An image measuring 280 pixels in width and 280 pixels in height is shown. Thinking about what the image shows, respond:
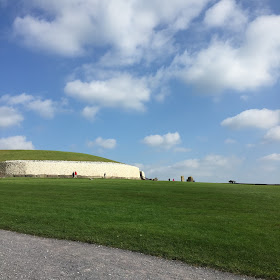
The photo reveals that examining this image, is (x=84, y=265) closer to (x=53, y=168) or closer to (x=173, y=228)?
(x=173, y=228)

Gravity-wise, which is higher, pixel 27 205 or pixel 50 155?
pixel 50 155

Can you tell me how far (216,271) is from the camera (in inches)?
322

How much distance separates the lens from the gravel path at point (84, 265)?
7375mm

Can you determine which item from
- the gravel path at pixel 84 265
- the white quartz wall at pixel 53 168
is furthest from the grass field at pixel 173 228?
the white quartz wall at pixel 53 168

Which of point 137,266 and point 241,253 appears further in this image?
point 241,253

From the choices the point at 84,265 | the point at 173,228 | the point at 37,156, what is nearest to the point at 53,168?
the point at 37,156

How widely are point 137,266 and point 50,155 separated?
74.8 meters

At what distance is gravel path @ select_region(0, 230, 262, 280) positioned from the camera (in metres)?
7.38

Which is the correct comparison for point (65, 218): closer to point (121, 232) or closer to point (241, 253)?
point (121, 232)

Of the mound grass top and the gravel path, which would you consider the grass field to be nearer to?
the gravel path

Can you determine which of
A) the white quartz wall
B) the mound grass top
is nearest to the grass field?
the white quartz wall

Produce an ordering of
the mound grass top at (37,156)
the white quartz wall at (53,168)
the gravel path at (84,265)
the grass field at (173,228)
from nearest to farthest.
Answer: the gravel path at (84,265) < the grass field at (173,228) < the white quartz wall at (53,168) < the mound grass top at (37,156)

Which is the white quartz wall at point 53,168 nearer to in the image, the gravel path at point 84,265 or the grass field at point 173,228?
the grass field at point 173,228

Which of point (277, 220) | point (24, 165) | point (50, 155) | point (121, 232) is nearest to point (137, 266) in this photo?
point (121, 232)
